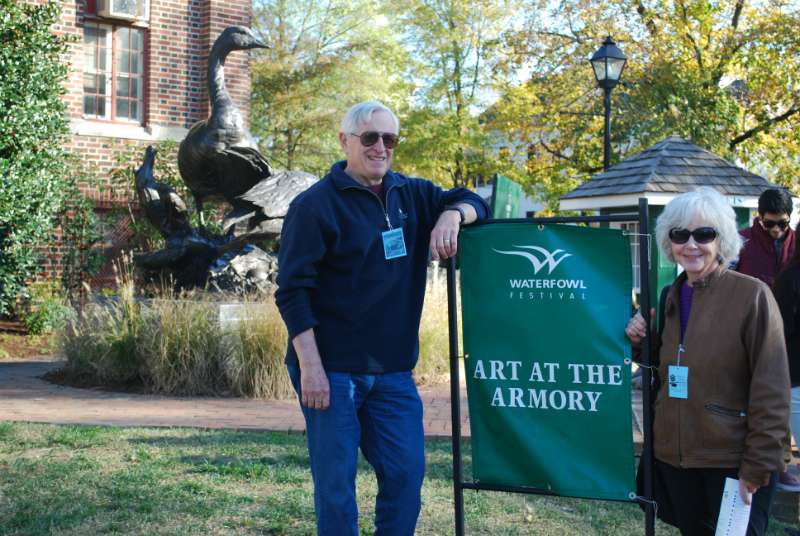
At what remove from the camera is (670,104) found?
61.2ft

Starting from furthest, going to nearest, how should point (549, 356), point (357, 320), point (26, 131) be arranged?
point (26, 131)
point (549, 356)
point (357, 320)

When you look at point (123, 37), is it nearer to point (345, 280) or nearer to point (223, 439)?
point (223, 439)

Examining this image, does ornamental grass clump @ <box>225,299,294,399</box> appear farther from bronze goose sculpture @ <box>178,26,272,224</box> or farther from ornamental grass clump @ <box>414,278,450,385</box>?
bronze goose sculpture @ <box>178,26,272,224</box>

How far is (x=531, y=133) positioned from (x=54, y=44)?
1397 cm

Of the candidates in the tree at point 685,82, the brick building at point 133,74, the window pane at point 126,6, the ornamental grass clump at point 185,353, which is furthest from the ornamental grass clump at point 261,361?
the tree at point 685,82

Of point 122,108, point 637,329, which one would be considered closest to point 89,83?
point 122,108

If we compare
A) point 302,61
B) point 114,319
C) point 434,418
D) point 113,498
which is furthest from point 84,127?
point 302,61

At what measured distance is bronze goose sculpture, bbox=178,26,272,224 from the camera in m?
10.5

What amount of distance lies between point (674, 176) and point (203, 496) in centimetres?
712

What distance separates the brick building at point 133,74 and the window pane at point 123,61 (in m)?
0.02

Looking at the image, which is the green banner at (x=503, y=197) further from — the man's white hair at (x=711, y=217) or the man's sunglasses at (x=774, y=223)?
the man's white hair at (x=711, y=217)

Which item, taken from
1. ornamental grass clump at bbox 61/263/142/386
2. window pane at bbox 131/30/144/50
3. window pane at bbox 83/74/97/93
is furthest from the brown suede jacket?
window pane at bbox 131/30/144/50

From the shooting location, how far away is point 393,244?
3.50m

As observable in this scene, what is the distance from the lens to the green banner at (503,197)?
8734 millimetres
